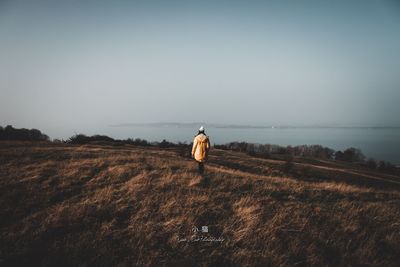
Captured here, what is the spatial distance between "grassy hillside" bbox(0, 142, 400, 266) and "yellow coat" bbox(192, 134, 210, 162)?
1.47m

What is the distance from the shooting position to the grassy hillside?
5.91 m

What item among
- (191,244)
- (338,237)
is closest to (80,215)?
(191,244)

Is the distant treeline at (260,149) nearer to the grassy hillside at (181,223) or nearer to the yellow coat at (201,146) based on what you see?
the yellow coat at (201,146)

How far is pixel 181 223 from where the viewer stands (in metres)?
7.28

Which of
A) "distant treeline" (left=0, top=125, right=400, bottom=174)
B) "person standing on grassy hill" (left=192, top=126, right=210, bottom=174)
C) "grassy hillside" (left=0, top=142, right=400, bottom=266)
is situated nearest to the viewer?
"grassy hillside" (left=0, top=142, right=400, bottom=266)

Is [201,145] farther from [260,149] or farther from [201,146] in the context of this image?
[260,149]

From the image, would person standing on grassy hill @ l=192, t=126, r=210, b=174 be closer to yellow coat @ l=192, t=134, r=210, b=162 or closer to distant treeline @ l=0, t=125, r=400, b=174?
yellow coat @ l=192, t=134, r=210, b=162

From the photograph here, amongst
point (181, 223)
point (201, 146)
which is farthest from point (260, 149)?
point (181, 223)

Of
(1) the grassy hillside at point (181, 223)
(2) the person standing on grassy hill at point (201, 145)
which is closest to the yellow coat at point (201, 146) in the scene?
(2) the person standing on grassy hill at point (201, 145)

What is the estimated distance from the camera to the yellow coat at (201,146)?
1249cm

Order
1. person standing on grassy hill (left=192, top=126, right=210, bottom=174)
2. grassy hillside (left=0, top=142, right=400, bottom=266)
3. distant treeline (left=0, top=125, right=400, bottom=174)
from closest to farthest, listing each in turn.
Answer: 1. grassy hillside (left=0, top=142, right=400, bottom=266)
2. person standing on grassy hill (left=192, top=126, right=210, bottom=174)
3. distant treeline (left=0, top=125, right=400, bottom=174)

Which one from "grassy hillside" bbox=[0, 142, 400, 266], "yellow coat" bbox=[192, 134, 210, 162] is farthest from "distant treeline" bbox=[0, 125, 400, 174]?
"grassy hillside" bbox=[0, 142, 400, 266]

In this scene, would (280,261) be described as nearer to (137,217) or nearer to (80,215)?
(137,217)

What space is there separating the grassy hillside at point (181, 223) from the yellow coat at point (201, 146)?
4.81ft
